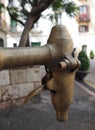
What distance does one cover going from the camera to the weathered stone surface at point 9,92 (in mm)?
5805

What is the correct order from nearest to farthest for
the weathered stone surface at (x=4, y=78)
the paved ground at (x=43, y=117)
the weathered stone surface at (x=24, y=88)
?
the paved ground at (x=43, y=117)
the weathered stone surface at (x=4, y=78)
the weathered stone surface at (x=24, y=88)

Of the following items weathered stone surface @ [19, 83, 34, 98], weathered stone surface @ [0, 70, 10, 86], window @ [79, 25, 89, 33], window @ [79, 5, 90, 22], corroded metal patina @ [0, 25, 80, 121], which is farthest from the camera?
window @ [79, 25, 89, 33]

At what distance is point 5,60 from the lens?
0.82m

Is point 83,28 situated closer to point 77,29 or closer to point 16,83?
point 77,29

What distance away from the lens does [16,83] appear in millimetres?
5988

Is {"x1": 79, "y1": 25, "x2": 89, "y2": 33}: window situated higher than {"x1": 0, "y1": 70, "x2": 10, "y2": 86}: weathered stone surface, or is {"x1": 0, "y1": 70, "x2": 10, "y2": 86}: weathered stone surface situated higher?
{"x1": 79, "y1": 25, "x2": 89, "y2": 33}: window

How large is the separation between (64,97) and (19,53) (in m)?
0.18

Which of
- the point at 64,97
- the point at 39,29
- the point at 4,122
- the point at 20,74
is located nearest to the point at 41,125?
the point at 4,122

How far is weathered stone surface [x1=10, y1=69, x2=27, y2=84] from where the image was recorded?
19.3 ft

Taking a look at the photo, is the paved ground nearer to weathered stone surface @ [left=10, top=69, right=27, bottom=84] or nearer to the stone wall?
A: the stone wall

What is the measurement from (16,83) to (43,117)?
3.10 ft

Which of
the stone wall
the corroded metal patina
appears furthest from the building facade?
the corroded metal patina

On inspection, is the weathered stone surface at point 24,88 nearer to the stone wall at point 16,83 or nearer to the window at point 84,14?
the stone wall at point 16,83

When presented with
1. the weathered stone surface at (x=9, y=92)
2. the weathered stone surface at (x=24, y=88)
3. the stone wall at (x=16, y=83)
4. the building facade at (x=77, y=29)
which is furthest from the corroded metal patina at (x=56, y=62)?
the building facade at (x=77, y=29)
